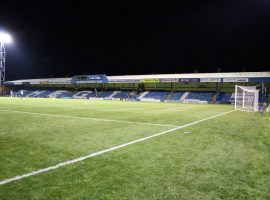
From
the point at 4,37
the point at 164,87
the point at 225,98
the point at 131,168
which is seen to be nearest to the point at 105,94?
the point at 164,87

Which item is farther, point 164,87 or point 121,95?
point 164,87

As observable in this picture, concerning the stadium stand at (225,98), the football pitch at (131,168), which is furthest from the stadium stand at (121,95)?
the football pitch at (131,168)

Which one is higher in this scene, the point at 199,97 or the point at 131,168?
the point at 131,168

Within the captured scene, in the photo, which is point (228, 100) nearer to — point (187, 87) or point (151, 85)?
point (187, 87)

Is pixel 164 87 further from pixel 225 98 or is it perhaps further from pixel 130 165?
pixel 130 165

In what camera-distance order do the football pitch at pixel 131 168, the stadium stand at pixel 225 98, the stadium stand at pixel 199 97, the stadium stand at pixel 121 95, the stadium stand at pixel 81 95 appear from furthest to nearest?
the stadium stand at pixel 81 95 < the stadium stand at pixel 121 95 < the stadium stand at pixel 199 97 < the stadium stand at pixel 225 98 < the football pitch at pixel 131 168

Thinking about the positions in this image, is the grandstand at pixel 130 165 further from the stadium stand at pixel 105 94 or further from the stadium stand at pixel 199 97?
the stadium stand at pixel 105 94

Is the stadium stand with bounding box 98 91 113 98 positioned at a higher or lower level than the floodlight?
lower

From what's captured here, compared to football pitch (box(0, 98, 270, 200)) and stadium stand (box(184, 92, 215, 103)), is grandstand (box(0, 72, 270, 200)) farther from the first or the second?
stadium stand (box(184, 92, 215, 103))

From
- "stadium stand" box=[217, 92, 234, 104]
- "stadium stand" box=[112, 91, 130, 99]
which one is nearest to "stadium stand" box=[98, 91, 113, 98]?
"stadium stand" box=[112, 91, 130, 99]

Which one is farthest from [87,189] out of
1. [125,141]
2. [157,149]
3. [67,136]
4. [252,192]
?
[67,136]

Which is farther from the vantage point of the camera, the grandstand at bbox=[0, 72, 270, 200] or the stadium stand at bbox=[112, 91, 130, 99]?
the stadium stand at bbox=[112, 91, 130, 99]

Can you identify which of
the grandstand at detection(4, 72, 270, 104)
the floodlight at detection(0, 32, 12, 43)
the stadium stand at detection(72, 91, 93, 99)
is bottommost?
the stadium stand at detection(72, 91, 93, 99)

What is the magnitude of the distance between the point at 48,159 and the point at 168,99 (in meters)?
45.9
